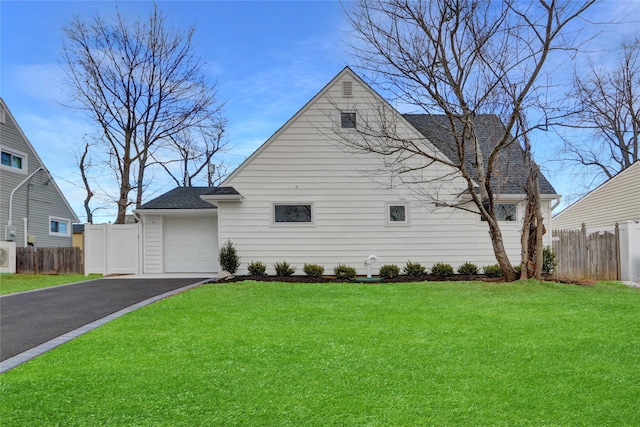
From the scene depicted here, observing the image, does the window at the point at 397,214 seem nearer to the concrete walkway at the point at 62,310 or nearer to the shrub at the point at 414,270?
the shrub at the point at 414,270

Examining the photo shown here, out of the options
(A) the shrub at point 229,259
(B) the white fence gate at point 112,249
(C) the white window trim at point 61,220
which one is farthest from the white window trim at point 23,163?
(A) the shrub at point 229,259

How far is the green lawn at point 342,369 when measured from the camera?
3.39 meters

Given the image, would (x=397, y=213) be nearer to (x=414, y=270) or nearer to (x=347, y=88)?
(x=414, y=270)

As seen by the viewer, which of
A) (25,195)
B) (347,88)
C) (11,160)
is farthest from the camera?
(25,195)

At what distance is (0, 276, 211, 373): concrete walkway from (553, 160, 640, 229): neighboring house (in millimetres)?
16994

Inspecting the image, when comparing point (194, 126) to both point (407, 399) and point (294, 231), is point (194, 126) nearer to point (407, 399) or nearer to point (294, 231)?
point (294, 231)

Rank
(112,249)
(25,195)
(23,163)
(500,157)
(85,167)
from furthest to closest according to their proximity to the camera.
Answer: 1. (85,167)
2. (23,163)
3. (25,195)
4. (112,249)
5. (500,157)

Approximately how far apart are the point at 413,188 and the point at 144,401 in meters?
11.4

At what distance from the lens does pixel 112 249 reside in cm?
1556

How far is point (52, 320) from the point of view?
725 cm

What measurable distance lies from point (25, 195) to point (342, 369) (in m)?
21.9

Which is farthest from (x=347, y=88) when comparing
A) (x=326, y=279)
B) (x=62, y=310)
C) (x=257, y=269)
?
(x=62, y=310)

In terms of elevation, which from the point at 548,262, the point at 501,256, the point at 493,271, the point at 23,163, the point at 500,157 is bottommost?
the point at 493,271

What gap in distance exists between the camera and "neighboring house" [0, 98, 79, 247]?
1933 cm
